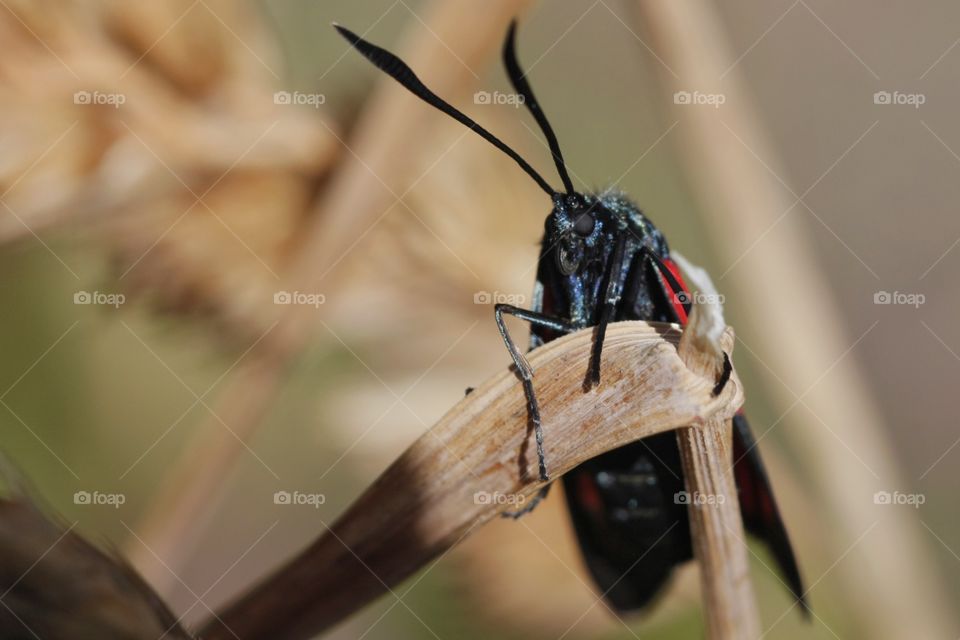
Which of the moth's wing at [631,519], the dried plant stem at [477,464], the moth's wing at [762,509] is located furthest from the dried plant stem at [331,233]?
the moth's wing at [762,509]

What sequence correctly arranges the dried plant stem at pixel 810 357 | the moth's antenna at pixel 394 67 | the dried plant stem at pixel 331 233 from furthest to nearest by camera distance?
the dried plant stem at pixel 810 357 < the dried plant stem at pixel 331 233 < the moth's antenna at pixel 394 67

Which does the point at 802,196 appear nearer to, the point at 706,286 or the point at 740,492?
the point at 740,492

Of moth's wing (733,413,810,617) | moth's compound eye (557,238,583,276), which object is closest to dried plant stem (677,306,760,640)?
moth's wing (733,413,810,617)

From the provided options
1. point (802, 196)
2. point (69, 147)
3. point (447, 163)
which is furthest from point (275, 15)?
point (802, 196)

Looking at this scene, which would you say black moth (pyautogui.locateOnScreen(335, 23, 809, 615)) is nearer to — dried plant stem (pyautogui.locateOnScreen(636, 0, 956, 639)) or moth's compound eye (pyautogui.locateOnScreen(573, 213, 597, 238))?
moth's compound eye (pyautogui.locateOnScreen(573, 213, 597, 238))

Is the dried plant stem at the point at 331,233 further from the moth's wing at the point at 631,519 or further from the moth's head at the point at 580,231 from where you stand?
the moth's wing at the point at 631,519

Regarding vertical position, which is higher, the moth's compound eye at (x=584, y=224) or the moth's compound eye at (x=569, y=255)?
the moth's compound eye at (x=584, y=224)
